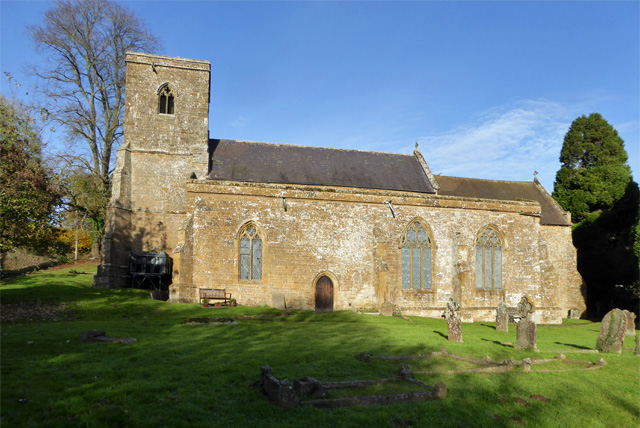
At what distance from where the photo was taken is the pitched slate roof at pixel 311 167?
2727cm

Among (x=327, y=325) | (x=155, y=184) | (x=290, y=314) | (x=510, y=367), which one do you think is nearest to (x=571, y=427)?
(x=510, y=367)

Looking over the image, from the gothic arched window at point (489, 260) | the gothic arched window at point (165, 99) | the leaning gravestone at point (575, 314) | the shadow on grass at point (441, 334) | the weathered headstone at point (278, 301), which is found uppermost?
the gothic arched window at point (165, 99)

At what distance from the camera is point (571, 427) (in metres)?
7.87

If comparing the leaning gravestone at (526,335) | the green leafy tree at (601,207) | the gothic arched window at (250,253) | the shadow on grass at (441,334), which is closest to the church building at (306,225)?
the gothic arched window at (250,253)

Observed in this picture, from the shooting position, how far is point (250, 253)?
22.6 meters

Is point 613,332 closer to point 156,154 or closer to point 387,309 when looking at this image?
point 387,309

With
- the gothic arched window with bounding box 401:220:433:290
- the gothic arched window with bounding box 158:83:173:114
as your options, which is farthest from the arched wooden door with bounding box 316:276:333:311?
the gothic arched window with bounding box 158:83:173:114

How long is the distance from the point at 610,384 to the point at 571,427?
149 inches

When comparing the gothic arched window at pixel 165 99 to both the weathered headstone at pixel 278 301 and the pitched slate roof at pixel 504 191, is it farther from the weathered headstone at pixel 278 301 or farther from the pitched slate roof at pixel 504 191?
the pitched slate roof at pixel 504 191

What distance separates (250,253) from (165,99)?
1371 cm

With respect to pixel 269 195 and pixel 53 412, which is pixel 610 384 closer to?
pixel 53 412

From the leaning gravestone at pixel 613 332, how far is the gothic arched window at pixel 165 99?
26772mm

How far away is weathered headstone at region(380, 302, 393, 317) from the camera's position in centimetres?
2234

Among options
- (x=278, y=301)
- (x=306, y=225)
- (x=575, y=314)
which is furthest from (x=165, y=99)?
(x=575, y=314)
